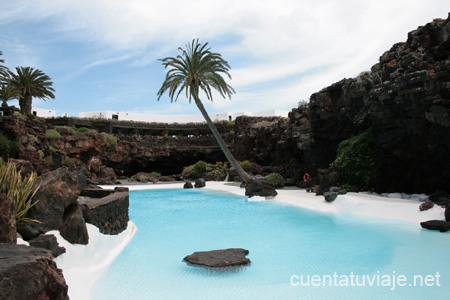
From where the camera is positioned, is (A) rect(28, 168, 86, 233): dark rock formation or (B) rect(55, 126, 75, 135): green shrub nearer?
(A) rect(28, 168, 86, 233): dark rock formation

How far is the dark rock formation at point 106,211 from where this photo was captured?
6.73m

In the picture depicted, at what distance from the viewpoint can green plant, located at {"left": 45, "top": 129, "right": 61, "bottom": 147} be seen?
28500 millimetres

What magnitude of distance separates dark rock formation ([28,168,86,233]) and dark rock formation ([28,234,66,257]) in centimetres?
32

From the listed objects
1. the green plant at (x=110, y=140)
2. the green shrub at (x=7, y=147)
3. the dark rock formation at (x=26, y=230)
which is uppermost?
the green plant at (x=110, y=140)

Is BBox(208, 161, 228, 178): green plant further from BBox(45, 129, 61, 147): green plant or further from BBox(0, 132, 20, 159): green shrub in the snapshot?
BBox(0, 132, 20, 159): green shrub

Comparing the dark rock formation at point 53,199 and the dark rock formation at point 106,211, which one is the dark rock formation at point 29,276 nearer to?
the dark rock formation at point 53,199

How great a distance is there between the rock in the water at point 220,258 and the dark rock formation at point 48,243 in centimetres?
261

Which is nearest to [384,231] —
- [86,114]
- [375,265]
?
[375,265]

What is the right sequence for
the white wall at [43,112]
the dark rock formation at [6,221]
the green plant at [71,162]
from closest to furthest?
1. the dark rock formation at [6,221]
2. the green plant at [71,162]
3. the white wall at [43,112]

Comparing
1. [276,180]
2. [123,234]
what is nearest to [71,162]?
[276,180]

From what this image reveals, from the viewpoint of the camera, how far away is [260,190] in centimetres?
1827

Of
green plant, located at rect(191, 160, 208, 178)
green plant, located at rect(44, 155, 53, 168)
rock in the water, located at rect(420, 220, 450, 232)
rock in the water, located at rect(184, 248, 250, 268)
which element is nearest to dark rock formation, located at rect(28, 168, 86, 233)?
rock in the water, located at rect(184, 248, 250, 268)

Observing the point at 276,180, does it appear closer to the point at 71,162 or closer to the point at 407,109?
the point at 407,109

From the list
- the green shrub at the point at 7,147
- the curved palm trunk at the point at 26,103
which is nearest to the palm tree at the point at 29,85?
the curved palm trunk at the point at 26,103
